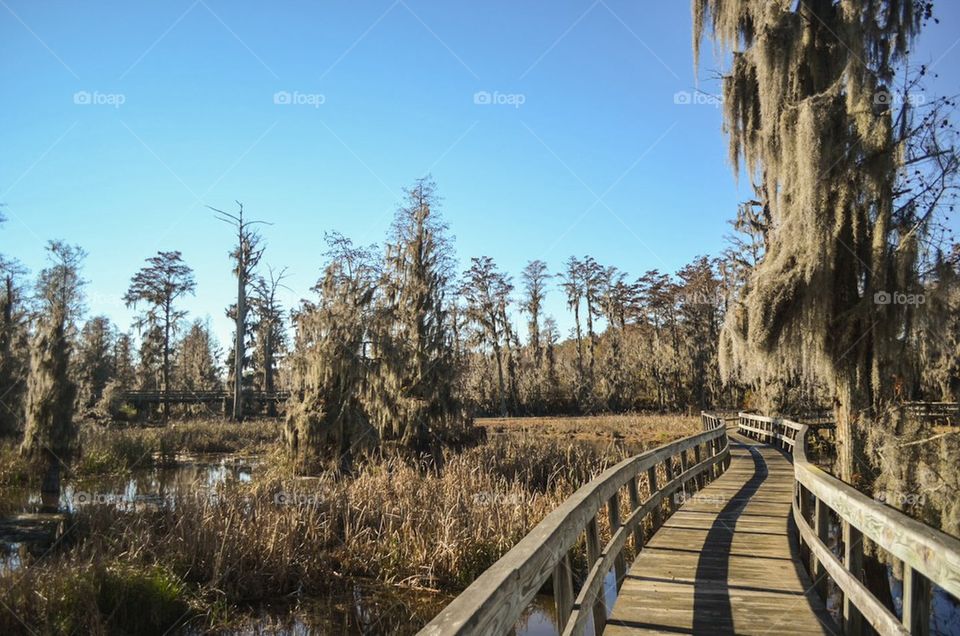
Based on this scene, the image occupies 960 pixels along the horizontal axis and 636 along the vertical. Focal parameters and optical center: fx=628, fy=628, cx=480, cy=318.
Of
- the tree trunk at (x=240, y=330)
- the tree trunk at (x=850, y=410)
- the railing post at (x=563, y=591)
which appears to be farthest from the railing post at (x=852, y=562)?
the tree trunk at (x=240, y=330)

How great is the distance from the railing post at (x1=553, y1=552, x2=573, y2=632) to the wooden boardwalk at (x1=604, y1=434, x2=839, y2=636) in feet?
3.96

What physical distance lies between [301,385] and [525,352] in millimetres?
51711

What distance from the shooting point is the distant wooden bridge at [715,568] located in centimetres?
238

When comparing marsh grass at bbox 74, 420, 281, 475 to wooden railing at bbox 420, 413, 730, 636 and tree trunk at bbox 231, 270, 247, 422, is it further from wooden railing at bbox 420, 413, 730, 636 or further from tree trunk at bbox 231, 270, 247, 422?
wooden railing at bbox 420, 413, 730, 636

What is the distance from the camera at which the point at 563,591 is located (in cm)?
327

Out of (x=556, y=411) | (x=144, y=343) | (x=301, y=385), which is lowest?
(x=556, y=411)

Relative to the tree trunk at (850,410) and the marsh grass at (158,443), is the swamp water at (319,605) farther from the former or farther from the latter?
the tree trunk at (850,410)

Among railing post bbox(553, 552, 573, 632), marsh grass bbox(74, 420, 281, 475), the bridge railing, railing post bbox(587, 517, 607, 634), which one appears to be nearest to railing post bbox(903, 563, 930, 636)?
the bridge railing

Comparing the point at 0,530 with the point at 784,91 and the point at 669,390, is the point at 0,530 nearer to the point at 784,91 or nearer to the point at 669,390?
the point at 784,91

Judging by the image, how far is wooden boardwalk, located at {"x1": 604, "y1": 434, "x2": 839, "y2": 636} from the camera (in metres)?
4.36

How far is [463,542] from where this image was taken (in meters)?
8.77

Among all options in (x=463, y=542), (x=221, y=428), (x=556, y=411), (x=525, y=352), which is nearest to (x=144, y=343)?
(x=221, y=428)

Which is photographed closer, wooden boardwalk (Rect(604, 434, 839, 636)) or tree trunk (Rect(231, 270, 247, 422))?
wooden boardwalk (Rect(604, 434, 839, 636))

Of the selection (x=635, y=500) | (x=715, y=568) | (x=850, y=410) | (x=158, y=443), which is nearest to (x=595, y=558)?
(x=715, y=568)
